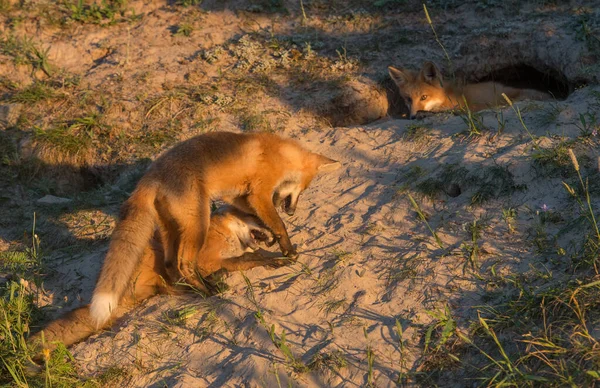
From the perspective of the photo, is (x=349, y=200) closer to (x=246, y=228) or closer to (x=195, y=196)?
(x=246, y=228)

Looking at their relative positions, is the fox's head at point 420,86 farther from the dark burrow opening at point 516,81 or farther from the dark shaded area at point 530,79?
the dark shaded area at point 530,79

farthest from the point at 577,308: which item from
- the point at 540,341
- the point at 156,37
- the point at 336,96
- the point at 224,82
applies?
the point at 156,37

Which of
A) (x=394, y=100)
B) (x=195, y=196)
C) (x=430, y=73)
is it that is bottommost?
(x=394, y=100)

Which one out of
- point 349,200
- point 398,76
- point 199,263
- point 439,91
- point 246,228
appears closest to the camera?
point 199,263

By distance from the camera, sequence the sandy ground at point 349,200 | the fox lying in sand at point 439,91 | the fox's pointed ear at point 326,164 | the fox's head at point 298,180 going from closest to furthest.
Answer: the sandy ground at point 349,200 < the fox's head at point 298,180 < the fox's pointed ear at point 326,164 < the fox lying in sand at point 439,91

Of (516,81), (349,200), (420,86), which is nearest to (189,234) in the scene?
(349,200)

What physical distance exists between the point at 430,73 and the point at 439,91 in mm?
263

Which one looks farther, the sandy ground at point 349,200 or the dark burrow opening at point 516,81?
the dark burrow opening at point 516,81

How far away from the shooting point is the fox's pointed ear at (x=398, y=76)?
24.3ft

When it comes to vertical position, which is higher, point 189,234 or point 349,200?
point 189,234

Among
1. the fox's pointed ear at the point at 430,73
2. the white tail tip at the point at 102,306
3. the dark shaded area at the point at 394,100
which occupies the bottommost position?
the dark shaded area at the point at 394,100

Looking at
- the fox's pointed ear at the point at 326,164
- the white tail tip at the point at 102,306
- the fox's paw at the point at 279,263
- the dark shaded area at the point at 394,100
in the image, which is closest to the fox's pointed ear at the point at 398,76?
the dark shaded area at the point at 394,100

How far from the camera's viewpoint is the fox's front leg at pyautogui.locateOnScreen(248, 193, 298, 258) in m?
5.10

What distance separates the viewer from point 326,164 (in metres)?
5.64
